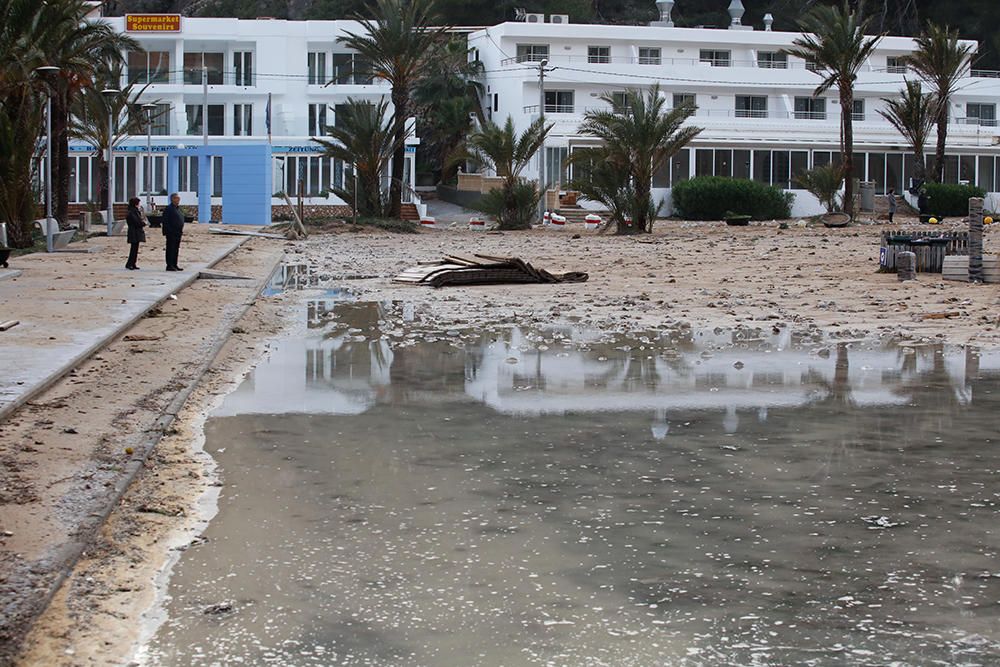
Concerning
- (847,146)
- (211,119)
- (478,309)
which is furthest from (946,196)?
(478,309)

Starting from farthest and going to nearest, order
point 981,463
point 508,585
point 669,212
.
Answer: point 669,212 → point 981,463 → point 508,585

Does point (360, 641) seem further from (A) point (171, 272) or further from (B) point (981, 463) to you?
(A) point (171, 272)

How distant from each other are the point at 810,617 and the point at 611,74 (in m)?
64.1

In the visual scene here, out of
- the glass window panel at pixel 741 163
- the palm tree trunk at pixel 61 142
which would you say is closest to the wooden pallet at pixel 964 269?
the palm tree trunk at pixel 61 142

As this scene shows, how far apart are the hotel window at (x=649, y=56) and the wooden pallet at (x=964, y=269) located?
48.7 m

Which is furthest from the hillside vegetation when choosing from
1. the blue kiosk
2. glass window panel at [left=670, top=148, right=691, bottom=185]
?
the blue kiosk

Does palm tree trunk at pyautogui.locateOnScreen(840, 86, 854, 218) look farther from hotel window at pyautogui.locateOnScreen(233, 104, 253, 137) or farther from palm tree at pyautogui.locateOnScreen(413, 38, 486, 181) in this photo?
hotel window at pyautogui.locateOnScreen(233, 104, 253, 137)

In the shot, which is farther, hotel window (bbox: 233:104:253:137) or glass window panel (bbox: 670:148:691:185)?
hotel window (bbox: 233:104:253:137)

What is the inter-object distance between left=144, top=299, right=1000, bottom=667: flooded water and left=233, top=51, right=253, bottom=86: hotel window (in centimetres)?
5741

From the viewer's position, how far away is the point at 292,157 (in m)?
63.3

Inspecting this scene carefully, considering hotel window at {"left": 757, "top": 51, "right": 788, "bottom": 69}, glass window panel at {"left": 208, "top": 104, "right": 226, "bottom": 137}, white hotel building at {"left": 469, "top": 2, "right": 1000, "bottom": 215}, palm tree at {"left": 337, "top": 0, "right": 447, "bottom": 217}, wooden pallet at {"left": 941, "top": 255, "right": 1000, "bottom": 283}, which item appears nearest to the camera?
wooden pallet at {"left": 941, "top": 255, "right": 1000, "bottom": 283}

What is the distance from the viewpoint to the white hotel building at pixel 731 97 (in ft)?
211

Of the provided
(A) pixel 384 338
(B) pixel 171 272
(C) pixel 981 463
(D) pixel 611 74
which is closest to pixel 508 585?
(C) pixel 981 463

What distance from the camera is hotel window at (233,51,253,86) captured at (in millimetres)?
68312
